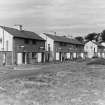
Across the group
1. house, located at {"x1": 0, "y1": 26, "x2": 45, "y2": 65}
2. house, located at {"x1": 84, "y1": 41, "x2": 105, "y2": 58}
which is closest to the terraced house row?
house, located at {"x1": 0, "y1": 26, "x2": 45, "y2": 65}

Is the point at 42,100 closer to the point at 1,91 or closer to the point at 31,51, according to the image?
the point at 1,91

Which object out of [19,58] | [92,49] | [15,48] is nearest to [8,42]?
[15,48]

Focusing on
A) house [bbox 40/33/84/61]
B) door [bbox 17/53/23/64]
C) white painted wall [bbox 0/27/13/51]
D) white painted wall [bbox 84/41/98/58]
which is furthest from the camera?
white painted wall [bbox 84/41/98/58]

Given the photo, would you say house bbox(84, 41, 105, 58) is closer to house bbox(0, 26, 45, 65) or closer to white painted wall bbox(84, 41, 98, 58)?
white painted wall bbox(84, 41, 98, 58)

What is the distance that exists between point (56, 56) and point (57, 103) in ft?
164

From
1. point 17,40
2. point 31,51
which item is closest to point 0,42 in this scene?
point 17,40

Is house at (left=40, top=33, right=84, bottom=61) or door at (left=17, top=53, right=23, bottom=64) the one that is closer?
door at (left=17, top=53, right=23, bottom=64)

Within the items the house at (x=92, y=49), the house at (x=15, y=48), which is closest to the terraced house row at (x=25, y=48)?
the house at (x=15, y=48)

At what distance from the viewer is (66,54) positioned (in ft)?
219

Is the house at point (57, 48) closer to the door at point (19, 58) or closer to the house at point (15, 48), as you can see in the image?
the house at point (15, 48)

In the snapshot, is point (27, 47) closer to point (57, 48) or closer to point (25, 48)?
point (25, 48)

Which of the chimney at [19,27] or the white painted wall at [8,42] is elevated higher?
the chimney at [19,27]

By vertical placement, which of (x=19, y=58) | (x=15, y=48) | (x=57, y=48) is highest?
(x=57, y=48)

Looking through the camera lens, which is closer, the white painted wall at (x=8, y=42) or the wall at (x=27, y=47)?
the white painted wall at (x=8, y=42)
